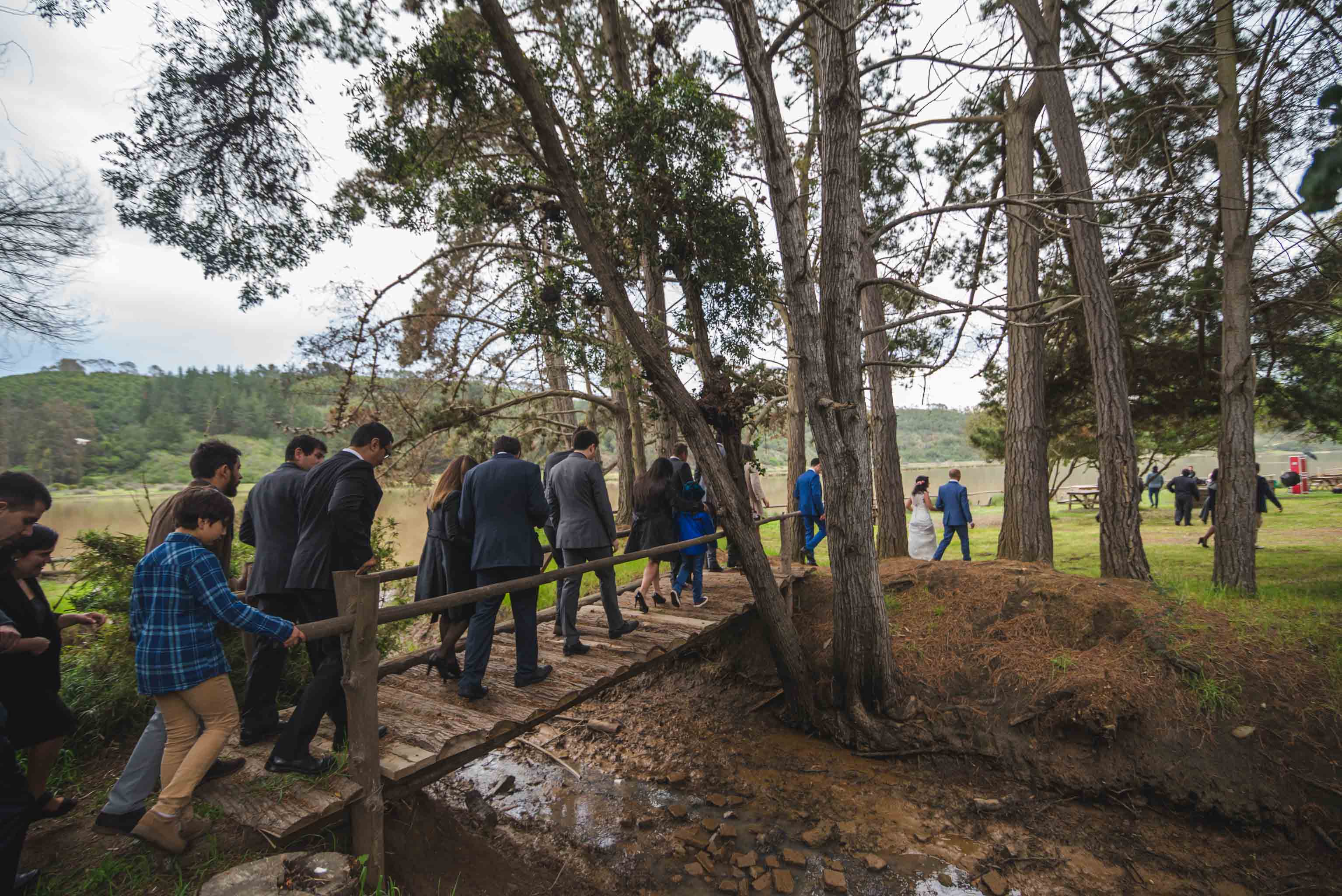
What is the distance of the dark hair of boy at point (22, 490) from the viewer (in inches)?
104

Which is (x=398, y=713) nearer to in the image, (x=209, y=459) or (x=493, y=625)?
(x=493, y=625)

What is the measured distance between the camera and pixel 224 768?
10.2 ft

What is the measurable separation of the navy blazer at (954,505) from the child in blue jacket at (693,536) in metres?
4.35

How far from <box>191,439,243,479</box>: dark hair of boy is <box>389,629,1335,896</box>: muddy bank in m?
2.60

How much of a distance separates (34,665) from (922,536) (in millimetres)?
9047

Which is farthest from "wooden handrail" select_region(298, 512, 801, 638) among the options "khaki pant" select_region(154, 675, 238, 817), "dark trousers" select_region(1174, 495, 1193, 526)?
"dark trousers" select_region(1174, 495, 1193, 526)

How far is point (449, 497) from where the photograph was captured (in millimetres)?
4270

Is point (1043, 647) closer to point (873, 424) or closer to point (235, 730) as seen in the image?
point (873, 424)

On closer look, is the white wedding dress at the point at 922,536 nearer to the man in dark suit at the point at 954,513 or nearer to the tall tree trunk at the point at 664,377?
the man in dark suit at the point at 954,513

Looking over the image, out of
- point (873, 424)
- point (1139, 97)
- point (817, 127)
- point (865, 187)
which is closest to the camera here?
point (1139, 97)

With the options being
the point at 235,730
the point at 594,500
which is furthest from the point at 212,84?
the point at 235,730

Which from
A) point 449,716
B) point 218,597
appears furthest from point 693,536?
point 218,597

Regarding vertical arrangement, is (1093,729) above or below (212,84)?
below

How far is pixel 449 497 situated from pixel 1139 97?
30.5ft
